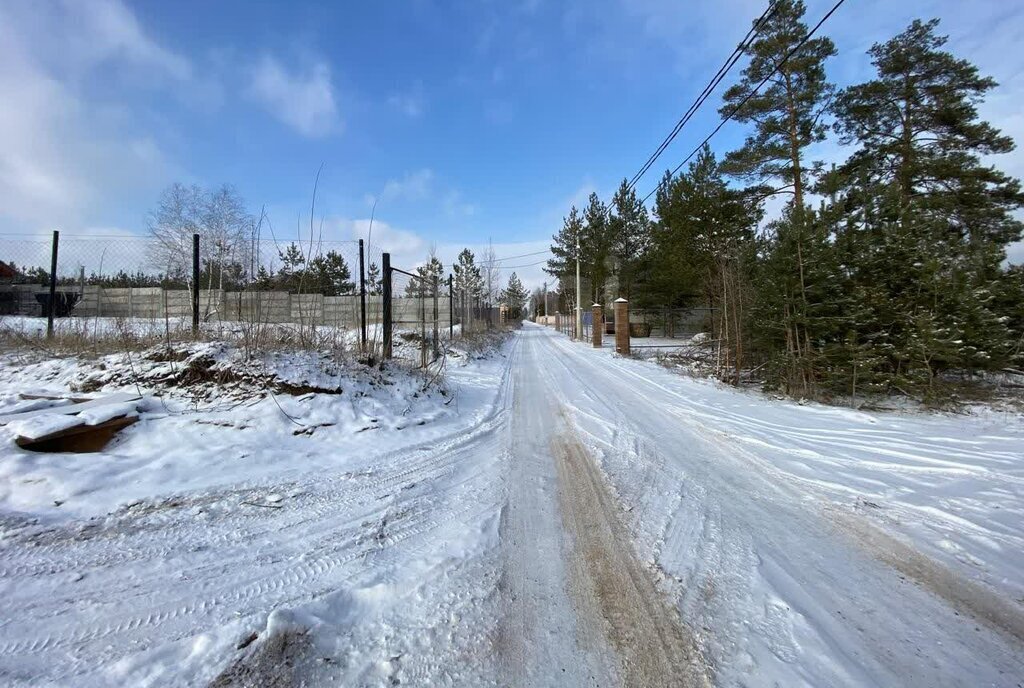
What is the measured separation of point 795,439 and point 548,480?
11.3ft

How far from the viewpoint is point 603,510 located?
11.3 feet

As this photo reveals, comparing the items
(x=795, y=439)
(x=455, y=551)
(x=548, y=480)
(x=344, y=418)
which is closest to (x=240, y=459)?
(x=344, y=418)

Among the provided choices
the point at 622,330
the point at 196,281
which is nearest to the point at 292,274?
the point at 196,281

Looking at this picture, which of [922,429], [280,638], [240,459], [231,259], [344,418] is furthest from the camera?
[231,259]

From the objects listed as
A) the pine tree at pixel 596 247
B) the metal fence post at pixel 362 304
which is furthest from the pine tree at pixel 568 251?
the metal fence post at pixel 362 304

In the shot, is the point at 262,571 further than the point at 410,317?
No

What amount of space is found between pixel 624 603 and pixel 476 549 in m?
0.97

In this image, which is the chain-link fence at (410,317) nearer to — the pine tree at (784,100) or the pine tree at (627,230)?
the pine tree at (784,100)

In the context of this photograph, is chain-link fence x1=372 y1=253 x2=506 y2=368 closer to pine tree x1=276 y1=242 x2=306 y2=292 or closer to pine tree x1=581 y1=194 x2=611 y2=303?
pine tree x1=276 y1=242 x2=306 y2=292

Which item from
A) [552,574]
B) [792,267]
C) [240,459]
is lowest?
[552,574]

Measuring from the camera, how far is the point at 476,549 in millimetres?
2824

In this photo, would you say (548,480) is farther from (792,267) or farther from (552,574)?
(792,267)

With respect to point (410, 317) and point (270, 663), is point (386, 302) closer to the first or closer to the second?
point (270, 663)

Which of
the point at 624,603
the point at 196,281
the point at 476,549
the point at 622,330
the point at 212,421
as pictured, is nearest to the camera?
the point at 624,603
